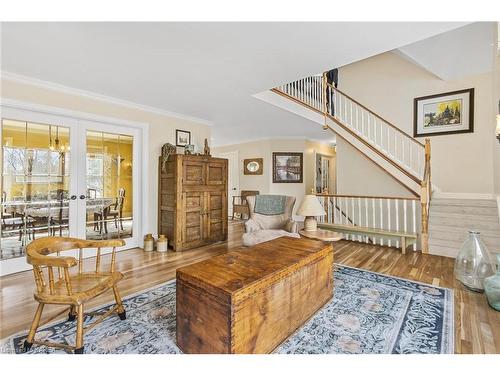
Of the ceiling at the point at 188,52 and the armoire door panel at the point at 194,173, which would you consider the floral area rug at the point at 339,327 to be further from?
the ceiling at the point at 188,52

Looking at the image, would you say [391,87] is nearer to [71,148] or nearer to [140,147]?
[140,147]

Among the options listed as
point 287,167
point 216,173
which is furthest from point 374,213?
point 287,167

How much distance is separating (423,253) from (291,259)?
121 inches

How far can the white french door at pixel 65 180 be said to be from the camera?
9.66 ft

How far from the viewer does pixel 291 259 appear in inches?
70.5

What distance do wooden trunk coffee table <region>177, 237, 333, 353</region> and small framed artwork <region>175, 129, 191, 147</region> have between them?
3.10 metres

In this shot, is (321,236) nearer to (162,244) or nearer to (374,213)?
(374,213)

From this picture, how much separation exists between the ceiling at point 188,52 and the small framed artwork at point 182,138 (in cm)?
89

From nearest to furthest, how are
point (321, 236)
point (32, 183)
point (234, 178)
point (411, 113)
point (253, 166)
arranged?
point (321, 236), point (32, 183), point (411, 113), point (253, 166), point (234, 178)

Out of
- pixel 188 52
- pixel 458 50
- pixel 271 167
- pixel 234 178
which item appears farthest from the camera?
pixel 234 178

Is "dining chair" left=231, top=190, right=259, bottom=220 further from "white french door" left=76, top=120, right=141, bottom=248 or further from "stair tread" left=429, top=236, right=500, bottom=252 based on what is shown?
"stair tread" left=429, top=236, right=500, bottom=252

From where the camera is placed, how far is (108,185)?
3.78 metres

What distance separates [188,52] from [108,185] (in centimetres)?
250
